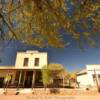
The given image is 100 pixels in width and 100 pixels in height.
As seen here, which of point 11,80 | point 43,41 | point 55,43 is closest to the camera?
point 55,43

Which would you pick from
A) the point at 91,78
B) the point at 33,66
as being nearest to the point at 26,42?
the point at 33,66

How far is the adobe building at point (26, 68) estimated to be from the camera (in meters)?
25.8

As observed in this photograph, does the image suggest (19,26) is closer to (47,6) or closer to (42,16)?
(42,16)

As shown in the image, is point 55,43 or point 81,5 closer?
point 81,5

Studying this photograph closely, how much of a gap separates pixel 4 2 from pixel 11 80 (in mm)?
24598

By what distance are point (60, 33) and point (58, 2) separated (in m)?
1.11

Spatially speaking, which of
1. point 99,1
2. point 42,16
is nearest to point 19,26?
point 42,16

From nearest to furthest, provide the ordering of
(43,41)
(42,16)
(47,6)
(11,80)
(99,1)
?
(99,1), (47,6), (42,16), (43,41), (11,80)

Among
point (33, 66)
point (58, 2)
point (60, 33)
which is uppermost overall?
point (33, 66)

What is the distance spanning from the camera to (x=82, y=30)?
3980mm

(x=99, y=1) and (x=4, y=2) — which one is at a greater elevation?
(x=4, y=2)

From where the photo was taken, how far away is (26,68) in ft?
84.1

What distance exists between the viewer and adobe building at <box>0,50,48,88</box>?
25844 millimetres

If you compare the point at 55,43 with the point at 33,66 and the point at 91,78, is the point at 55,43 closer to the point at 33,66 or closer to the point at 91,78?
the point at 33,66
